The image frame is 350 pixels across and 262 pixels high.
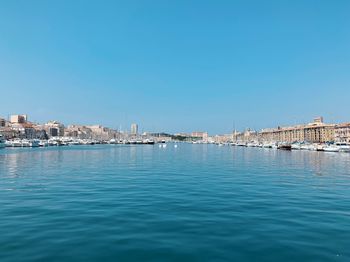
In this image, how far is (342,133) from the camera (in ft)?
523

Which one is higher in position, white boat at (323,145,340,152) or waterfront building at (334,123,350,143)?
waterfront building at (334,123,350,143)

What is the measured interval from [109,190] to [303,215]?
574 inches

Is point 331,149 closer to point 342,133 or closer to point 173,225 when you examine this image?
point 342,133

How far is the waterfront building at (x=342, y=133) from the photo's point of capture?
504ft

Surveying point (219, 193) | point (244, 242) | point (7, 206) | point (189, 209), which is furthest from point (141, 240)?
point (219, 193)

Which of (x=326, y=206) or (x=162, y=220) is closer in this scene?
(x=162, y=220)

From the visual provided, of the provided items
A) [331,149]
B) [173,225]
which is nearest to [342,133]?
[331,149]

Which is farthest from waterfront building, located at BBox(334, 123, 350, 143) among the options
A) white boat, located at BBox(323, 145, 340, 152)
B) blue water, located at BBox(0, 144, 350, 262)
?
blue water, located at BBox(0, 144, 350, 262)

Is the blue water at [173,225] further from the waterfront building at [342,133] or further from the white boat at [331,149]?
the waterfront building at [342,133]

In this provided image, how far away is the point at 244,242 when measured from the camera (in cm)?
1150

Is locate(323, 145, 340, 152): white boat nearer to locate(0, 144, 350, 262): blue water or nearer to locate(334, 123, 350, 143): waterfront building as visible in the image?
locate(334, 123, 350, 143): waterfront building

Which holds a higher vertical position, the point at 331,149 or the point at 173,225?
the point at 331,149

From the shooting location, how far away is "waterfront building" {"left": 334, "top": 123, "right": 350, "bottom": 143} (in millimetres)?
153750

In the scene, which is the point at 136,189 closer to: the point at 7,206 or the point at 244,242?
the point at 7,206
